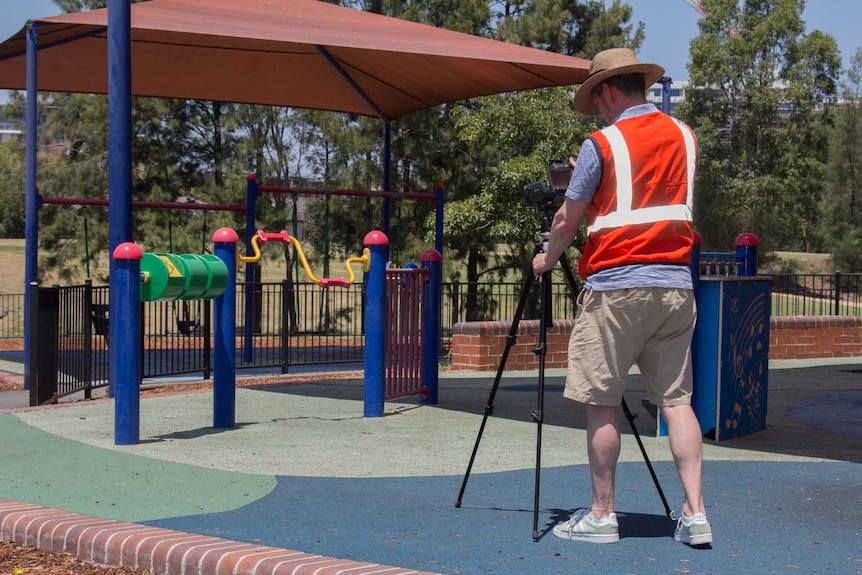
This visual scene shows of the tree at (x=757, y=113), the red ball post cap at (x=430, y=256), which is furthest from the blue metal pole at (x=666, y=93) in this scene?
the tree at (x=757, y=113)

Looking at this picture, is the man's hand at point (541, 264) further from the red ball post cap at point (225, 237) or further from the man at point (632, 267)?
the red ball post cap at point (225, 237)

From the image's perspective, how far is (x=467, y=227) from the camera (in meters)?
21.2

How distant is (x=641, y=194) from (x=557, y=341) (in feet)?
31.4

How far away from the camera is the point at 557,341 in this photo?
534 inches

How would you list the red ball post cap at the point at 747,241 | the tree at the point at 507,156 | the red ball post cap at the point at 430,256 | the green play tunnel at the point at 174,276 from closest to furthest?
the green play tunnel at the point at 174,276
the red ball post cap at the point at 747,241
the red ball post cap at the point at 430,256
the tree at the point at 507,156

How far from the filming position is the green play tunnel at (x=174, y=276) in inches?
278

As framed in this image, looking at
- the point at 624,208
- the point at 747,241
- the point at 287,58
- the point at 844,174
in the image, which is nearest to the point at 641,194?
the point at 624,208

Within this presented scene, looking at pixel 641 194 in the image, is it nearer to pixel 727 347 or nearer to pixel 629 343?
pixel 629 343

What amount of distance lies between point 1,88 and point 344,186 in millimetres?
10068

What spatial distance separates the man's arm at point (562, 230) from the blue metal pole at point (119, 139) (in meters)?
3.28

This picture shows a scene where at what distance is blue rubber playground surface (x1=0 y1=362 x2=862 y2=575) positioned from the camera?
4250mm

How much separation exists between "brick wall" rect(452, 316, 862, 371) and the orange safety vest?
6.62 metres

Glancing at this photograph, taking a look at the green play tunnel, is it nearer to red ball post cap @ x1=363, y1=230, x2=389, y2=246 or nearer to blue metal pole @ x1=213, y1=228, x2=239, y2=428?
blue metal pole @ x1=213, y1=228, x2=239, y2=428

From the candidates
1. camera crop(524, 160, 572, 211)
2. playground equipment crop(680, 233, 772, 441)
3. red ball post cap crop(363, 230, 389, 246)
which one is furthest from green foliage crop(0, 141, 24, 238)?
camera crop(524, 160, 572, 211)
